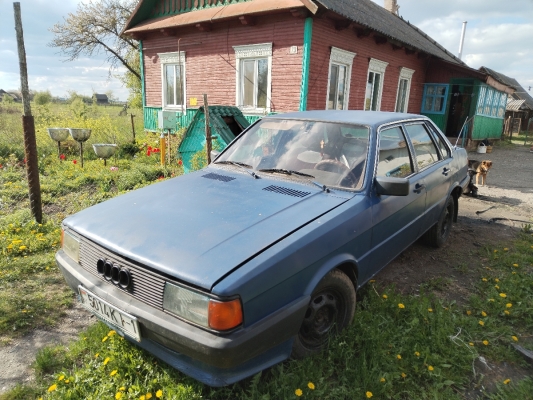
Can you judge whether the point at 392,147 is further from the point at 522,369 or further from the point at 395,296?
the point at 522,369

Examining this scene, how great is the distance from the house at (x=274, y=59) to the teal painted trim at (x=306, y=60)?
0.02 m

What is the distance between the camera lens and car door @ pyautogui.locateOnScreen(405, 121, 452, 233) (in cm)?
351

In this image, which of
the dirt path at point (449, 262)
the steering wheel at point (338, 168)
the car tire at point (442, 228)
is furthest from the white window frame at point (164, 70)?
the steering wheel at point (338, 168)

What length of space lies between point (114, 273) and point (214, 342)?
31.3 inches

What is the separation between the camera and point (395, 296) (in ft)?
10.3

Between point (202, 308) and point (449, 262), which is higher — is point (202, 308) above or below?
above

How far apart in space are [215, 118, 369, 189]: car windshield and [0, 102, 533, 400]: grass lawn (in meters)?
1.17

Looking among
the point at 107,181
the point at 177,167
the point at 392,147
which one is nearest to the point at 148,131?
the point at 177,167

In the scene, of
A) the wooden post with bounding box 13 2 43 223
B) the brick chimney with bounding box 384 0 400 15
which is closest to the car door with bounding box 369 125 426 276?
the wooden post with bounding box 13 2 43 223

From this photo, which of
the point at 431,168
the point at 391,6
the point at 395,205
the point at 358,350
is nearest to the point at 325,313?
the point at 358,350

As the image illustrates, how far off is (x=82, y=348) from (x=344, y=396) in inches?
70.5

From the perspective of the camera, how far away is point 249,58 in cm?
1034

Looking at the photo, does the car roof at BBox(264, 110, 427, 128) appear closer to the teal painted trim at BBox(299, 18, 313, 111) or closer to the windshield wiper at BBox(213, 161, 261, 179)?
the windshield wiper at BBox(213, 161, 261, 179)

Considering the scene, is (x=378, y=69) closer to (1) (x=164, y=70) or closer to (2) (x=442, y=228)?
(1) (x=164, y=70)
